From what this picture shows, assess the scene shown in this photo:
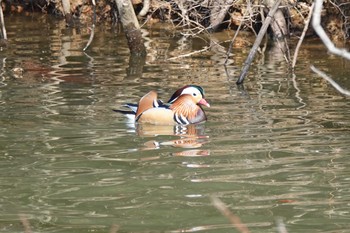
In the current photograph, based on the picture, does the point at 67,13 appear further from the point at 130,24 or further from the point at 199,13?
the point at 130,24

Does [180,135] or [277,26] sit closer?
[180,135]

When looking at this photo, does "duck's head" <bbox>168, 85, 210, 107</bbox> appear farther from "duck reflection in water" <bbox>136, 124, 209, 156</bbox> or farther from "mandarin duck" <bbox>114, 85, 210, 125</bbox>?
"duck reflection in water" <bbox>136, 124, 209, 156</bbox>

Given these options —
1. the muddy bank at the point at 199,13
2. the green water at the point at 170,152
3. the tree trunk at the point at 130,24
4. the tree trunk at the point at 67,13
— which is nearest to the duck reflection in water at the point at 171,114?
the green water at the point at 170,152

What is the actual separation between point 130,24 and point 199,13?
318cm

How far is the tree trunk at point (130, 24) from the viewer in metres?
16.8

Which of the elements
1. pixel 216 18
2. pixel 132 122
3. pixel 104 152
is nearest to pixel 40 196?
pixel 104 152

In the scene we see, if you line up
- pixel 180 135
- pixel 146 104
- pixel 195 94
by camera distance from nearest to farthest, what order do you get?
pixel 180 135
pixel 146 104
pixel 195 94

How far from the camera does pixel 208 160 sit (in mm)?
8445

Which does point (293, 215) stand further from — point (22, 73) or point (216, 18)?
point (216, 18)

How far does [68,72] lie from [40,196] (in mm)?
8126

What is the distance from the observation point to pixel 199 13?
19703 mm

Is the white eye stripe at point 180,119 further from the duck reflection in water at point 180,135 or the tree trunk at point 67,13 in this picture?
the tree trunk at point 67,13

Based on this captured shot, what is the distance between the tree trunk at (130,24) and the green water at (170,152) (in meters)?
1.12

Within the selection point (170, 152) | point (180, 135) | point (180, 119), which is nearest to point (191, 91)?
point (180, 119)
